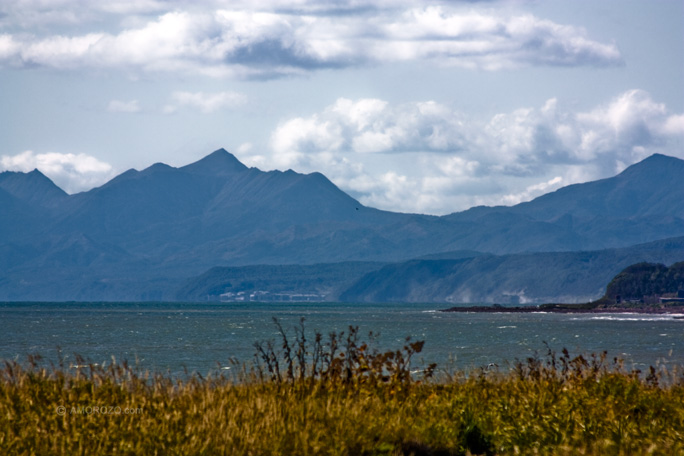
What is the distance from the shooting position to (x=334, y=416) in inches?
447

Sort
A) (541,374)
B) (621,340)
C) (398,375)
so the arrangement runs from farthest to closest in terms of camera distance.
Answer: (621,340) → (541,374) → (398,375)

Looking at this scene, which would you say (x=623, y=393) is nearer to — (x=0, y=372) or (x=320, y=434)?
(x=320, y=434)

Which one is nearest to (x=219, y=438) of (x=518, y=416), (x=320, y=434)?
(x=320, y=434)

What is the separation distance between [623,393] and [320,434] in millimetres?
5397

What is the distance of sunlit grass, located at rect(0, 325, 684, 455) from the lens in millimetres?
10188

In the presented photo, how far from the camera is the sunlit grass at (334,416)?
10188mm

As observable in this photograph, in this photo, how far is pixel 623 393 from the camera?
13.7m

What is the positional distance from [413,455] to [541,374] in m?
6.45

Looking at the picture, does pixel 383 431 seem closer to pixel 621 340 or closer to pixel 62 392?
pixel 62 392

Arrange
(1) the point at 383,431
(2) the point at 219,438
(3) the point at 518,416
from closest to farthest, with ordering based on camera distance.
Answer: (2) the point at 219,438 → (1) the point at 383,431 → (3) the point at 518,416

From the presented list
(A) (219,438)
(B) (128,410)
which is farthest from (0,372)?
(A) (219,438)

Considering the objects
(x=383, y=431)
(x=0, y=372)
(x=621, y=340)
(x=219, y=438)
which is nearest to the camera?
(x=219, y=438)

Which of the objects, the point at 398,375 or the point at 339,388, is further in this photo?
the point at 398,375

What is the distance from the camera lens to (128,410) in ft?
38.2
